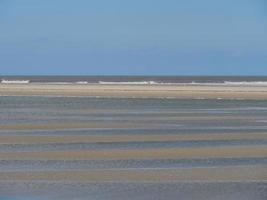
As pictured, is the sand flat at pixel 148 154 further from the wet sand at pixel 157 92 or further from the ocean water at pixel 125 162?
the wet sand at pixel 157 92

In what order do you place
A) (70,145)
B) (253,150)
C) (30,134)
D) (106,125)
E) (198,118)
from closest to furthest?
(253,150) < (70,145) < (30,134) < (106,125) < (198,118)

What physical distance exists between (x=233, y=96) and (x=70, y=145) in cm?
3633

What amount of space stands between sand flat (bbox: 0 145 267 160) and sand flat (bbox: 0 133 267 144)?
2.73 meters

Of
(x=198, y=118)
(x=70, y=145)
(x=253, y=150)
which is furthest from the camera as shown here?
(x=198, y=118)

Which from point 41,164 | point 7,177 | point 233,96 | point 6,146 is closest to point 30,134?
point 6,146

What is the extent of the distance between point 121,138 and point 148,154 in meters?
4.42

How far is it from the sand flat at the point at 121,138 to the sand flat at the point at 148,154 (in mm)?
2726

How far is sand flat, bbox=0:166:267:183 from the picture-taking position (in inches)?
505

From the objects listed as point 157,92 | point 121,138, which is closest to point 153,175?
point 121,138

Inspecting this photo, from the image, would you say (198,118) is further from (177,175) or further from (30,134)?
(177,175)

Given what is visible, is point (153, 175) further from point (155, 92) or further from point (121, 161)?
point (155, 92)

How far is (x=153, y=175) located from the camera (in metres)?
13.3

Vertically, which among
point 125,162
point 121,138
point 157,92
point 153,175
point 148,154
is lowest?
point 153,175

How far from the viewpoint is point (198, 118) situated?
100 feet
